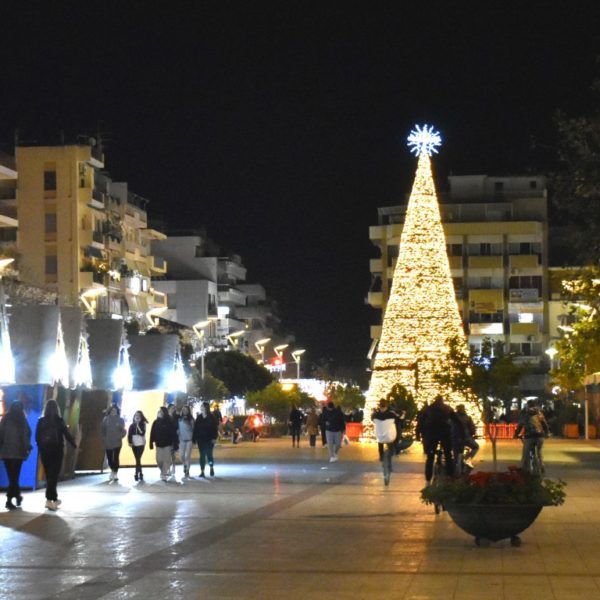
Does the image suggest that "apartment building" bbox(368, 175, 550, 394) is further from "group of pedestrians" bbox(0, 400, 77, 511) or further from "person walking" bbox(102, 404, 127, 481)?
"group of pedestrians" bbox(0, 400, 77, 511)

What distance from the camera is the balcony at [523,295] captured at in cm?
11225

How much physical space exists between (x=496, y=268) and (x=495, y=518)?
319 ft

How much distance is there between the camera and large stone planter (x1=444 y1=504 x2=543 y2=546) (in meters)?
15.9

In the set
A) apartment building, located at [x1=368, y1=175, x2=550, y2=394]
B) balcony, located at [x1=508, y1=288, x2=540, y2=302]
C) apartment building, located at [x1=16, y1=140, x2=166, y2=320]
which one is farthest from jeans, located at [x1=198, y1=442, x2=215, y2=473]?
balcony, located at [x1=508, y1=288, x2=540, y2=302]

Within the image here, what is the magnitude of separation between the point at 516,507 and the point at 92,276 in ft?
274

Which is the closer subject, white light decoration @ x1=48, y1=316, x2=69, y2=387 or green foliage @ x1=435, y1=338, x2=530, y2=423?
white light decoration @ x1=48, y1=316, x2=69, y2=387

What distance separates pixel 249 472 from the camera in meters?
33.3

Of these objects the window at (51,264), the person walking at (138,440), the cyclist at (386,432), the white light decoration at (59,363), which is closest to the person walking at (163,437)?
the person walking at (138,440)

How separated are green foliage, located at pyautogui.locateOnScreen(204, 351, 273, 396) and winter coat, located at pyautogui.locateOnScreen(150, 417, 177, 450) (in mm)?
68231

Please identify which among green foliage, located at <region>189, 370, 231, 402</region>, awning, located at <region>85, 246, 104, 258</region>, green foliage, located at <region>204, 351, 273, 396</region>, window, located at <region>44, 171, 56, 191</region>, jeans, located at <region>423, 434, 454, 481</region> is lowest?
jeans, located at <region>423, 434, 454, 481</region>

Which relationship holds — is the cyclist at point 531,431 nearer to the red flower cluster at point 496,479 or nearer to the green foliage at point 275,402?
the red flower cluster at point 496,479

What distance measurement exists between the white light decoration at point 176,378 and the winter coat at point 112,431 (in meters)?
7.61

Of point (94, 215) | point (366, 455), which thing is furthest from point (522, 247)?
point (366, 455)

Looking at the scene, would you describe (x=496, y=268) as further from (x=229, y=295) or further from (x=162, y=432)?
(x=162, y=432)
